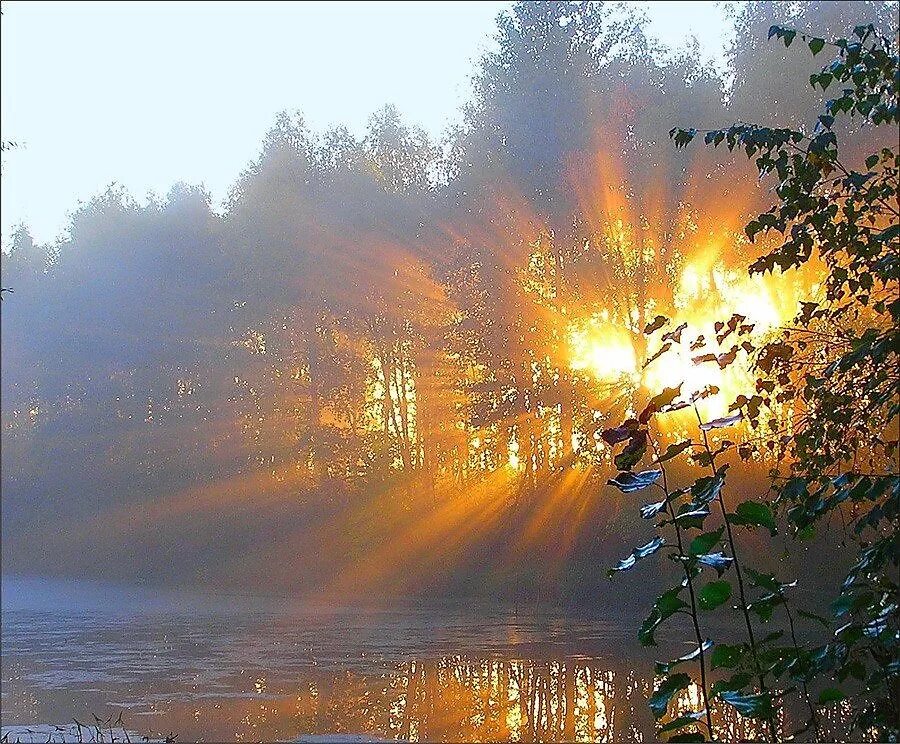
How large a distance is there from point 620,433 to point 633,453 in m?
0.19

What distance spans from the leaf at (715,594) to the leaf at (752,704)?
0.70ft

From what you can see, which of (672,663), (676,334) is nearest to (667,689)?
(672,663)

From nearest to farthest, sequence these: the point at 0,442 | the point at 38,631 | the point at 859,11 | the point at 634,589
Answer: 1. the point at 38,631
2. the point at 634,589
3. the point at 859,11
4. the point at 0,442

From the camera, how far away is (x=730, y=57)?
24562 millimetres

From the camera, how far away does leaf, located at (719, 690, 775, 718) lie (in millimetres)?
2502

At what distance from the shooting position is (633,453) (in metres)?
2.67

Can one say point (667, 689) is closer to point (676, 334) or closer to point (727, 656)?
point (727, 656)

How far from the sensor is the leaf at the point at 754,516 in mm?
2555

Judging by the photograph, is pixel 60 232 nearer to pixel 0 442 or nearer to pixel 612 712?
pixel 0 442

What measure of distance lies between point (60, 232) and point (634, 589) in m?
27.9

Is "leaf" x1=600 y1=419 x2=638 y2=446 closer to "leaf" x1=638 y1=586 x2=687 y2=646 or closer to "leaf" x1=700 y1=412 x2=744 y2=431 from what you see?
"leaf" x1=700 y1=412 x2=744 y2=431

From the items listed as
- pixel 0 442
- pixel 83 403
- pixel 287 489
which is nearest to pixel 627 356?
pixel 287 489

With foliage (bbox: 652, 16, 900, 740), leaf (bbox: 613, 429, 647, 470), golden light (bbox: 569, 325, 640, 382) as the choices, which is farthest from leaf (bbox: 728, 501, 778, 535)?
golden light (bbox: 569, 325, 640, 382)

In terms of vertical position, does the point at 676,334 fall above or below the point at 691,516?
above
